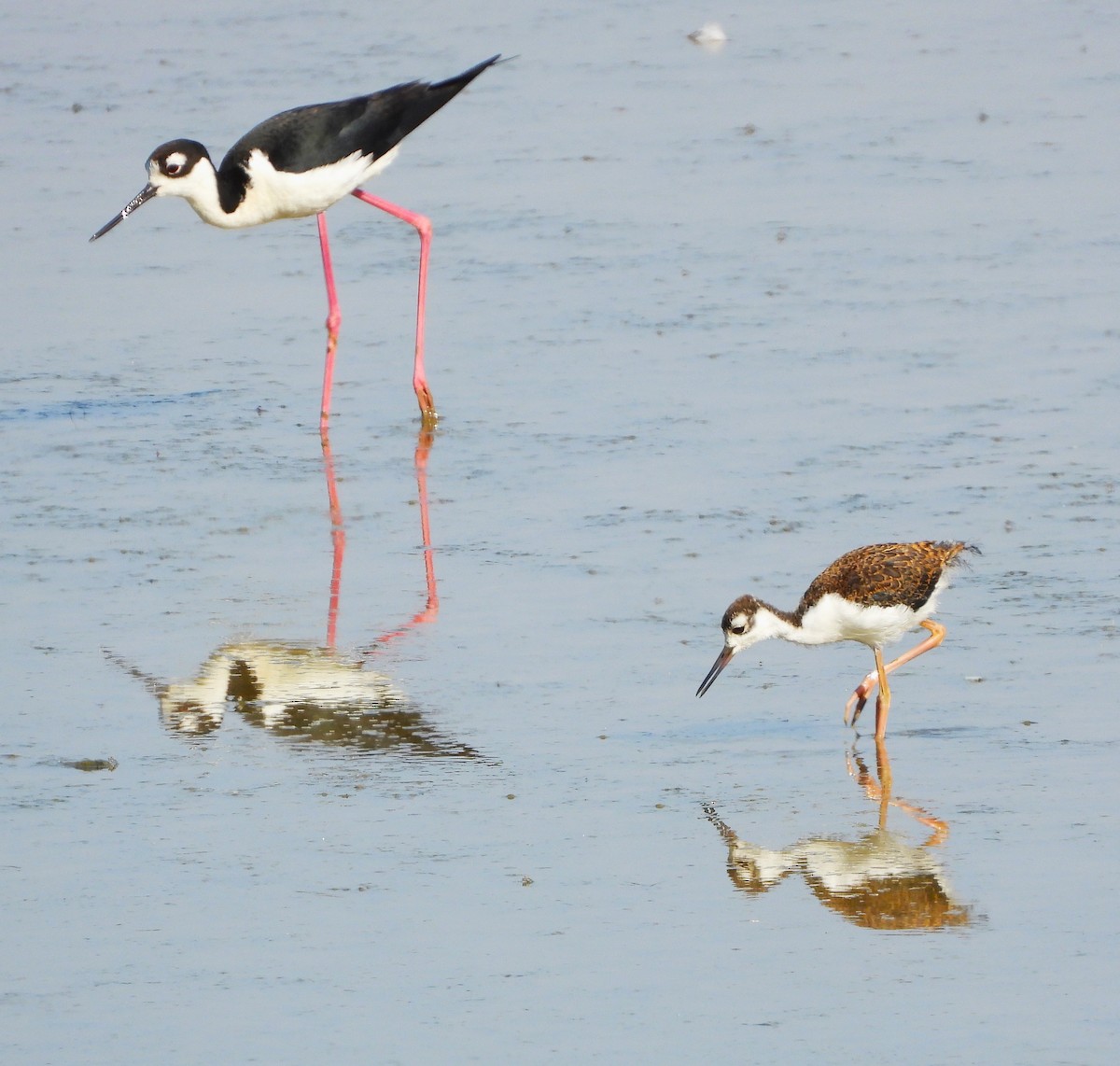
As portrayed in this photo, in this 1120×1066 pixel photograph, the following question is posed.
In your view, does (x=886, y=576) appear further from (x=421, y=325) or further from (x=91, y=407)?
(x=91, y=407)

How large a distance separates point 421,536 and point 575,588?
1.02 meters

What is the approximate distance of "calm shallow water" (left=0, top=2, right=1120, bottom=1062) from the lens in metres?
5.61

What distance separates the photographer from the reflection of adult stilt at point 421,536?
8.42 m

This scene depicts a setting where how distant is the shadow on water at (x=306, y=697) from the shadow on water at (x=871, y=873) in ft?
3.92

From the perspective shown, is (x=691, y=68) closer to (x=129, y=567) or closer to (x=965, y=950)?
(x=129, y=567)

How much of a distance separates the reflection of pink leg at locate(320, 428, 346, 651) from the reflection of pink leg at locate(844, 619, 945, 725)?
1915mm

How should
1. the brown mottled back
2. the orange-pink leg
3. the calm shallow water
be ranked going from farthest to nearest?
the brown mottled back
the orange-pink leg
the calm shallow water

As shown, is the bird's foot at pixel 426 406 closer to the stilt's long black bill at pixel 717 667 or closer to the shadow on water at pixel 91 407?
the shadow on water at pixel 91 407

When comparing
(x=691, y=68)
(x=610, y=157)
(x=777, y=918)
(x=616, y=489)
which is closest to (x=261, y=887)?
(x=777, y=918)

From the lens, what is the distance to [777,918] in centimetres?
589

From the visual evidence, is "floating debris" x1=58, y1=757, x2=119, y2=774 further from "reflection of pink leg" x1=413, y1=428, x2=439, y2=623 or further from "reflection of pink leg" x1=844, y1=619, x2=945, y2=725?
"reflection of pink leg" x1=844, y1=619, x2=945, y2=725

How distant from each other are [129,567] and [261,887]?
3278mm

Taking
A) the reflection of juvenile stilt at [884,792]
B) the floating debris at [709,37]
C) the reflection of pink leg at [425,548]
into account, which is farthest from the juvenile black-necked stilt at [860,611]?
the floating debris at [709,37]

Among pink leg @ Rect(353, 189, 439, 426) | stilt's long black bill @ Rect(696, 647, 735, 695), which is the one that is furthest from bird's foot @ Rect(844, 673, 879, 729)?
pink leg @ Rect(353, 189, 439, 426)
